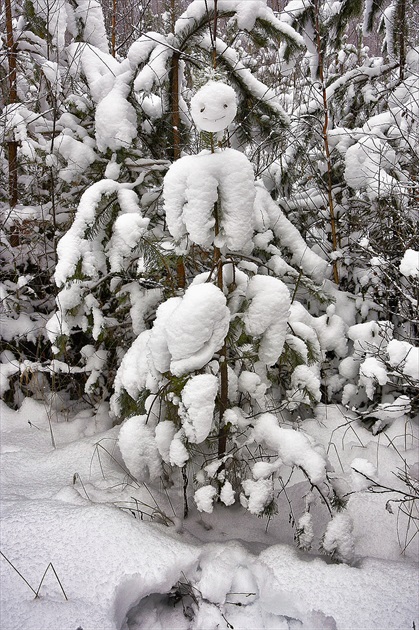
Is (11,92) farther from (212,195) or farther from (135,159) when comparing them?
(212,195)

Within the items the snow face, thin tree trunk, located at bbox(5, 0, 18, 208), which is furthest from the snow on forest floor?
thin tree trunk, located at bbox(5, 0, 18, 208)

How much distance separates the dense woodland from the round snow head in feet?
0.03

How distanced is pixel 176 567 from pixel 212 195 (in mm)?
1289

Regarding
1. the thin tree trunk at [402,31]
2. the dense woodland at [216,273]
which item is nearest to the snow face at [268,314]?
the dense woodland at [216,273]

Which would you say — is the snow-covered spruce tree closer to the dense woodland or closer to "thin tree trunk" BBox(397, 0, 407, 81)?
the dense woodland

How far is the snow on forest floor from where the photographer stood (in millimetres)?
1407

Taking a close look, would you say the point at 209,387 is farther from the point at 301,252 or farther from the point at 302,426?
the point at 301,252

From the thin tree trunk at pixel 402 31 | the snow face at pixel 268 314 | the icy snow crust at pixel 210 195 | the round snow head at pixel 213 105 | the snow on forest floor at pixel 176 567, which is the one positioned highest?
the thin tree trunk at pixel 402 31

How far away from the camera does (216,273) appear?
1930 millimetres

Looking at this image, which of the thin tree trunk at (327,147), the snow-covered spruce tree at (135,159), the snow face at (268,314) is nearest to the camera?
the snow face at (268,314)

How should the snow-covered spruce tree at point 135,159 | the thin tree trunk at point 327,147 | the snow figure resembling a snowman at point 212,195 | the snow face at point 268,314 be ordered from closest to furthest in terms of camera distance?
the snow figure resembling a snowman at point 212,195 → the snow face at point 268,314 → the snow-covered spruce tree at point 135,159 → the thin tree trunk at point 327,147

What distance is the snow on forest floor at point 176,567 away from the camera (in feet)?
4.62

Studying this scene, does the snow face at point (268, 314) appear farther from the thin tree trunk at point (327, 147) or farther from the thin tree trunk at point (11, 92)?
the thin tree trunk at point (11, 92)

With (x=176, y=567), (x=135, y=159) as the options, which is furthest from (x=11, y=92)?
(x=176, y=567)
